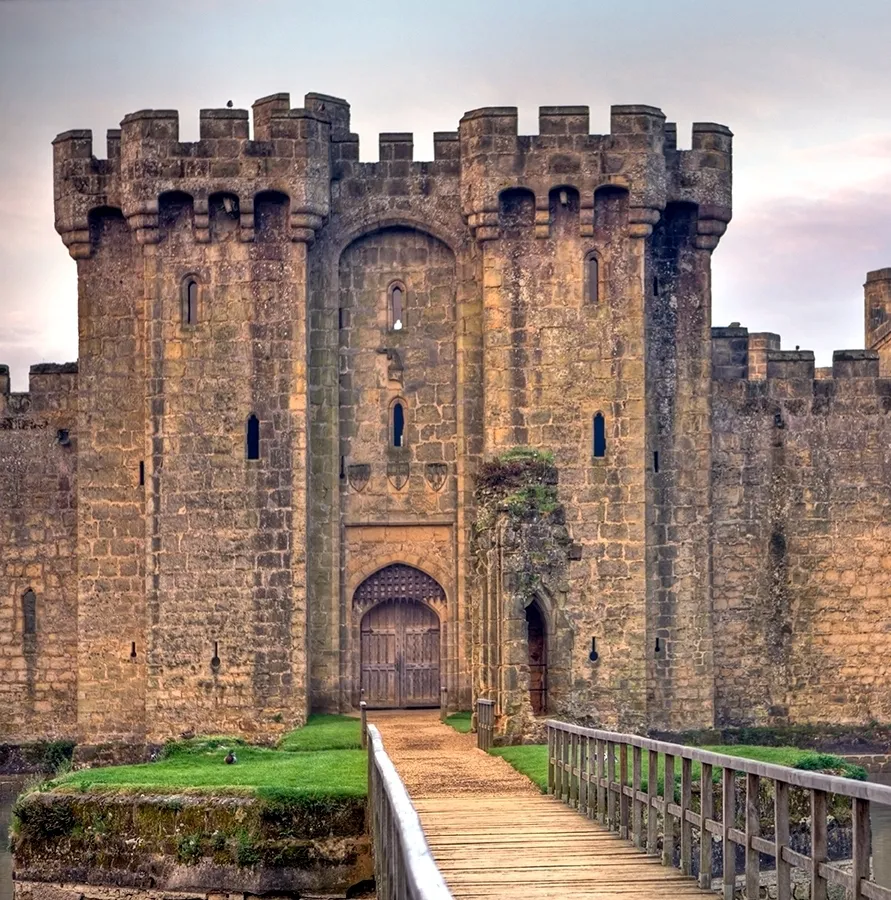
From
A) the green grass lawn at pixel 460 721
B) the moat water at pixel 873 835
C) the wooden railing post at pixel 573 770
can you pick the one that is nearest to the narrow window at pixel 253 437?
the green grass lawn at pixel 460 721

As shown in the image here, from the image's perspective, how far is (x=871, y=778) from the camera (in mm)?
38250

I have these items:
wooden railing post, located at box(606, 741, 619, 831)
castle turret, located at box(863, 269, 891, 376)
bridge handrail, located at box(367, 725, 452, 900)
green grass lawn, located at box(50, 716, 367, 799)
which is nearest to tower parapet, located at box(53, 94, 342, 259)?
green grass lawn, located at box(50, 716, 367, 799)

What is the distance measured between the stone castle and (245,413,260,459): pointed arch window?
57 millimetres

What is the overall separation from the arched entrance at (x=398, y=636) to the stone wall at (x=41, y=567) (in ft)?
18.1

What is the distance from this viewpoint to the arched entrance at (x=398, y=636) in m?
38.6

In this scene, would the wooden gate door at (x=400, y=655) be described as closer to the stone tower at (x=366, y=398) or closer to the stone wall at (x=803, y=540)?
the stone tower at (x=366, y=398)

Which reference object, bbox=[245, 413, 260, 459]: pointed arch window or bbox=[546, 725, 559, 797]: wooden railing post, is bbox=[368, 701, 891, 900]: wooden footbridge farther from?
bbox=[245, 413, 260, 459]: pointed arch window

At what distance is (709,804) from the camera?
15.5 m

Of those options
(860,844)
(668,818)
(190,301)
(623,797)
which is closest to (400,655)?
(190,301)

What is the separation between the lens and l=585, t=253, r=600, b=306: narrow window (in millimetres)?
37531

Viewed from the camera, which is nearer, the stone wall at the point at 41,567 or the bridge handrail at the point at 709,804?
the bridge handrail at the point at 709,804

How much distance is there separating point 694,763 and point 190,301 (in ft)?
48.0

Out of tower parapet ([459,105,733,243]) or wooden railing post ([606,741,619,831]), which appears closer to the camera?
wooden railing post ([606,741,619,831])

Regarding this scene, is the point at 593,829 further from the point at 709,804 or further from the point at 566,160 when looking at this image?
the point at 566,160
